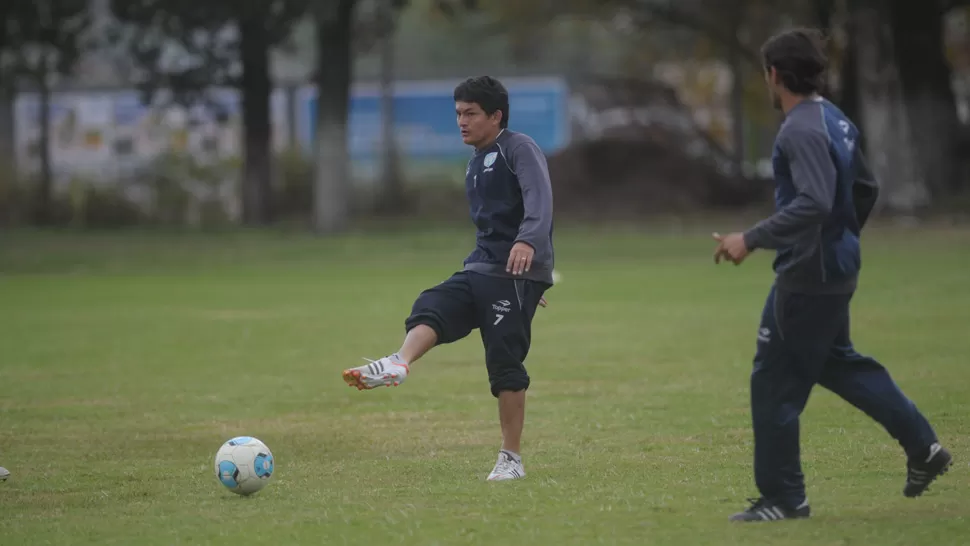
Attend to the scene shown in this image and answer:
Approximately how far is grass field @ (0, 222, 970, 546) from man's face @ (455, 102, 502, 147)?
1630mm

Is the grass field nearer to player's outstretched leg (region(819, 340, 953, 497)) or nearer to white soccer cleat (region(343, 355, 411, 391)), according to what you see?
player's outstretched leg (region(819, 340, 953, 497))

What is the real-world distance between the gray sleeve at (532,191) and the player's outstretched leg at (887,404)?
156cm

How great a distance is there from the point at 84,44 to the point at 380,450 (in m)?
26.9

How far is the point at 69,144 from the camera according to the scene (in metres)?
51.2

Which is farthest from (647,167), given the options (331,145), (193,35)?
(193,35)

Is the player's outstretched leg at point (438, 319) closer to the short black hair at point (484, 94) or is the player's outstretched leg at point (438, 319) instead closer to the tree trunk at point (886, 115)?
the short black hair at point (484, 94)

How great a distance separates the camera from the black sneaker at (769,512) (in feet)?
20.5

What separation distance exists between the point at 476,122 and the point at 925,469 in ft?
8.65

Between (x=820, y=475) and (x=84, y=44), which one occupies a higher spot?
(x=84, y=44)

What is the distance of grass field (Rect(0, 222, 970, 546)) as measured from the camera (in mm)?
6441

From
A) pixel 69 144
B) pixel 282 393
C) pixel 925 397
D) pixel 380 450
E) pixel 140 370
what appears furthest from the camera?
pixel 69 144

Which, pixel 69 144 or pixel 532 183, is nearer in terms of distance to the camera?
pixel 532 183

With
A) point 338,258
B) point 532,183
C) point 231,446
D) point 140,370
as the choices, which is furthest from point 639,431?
point 338,258

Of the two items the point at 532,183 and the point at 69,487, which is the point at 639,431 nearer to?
the point at 532,183
